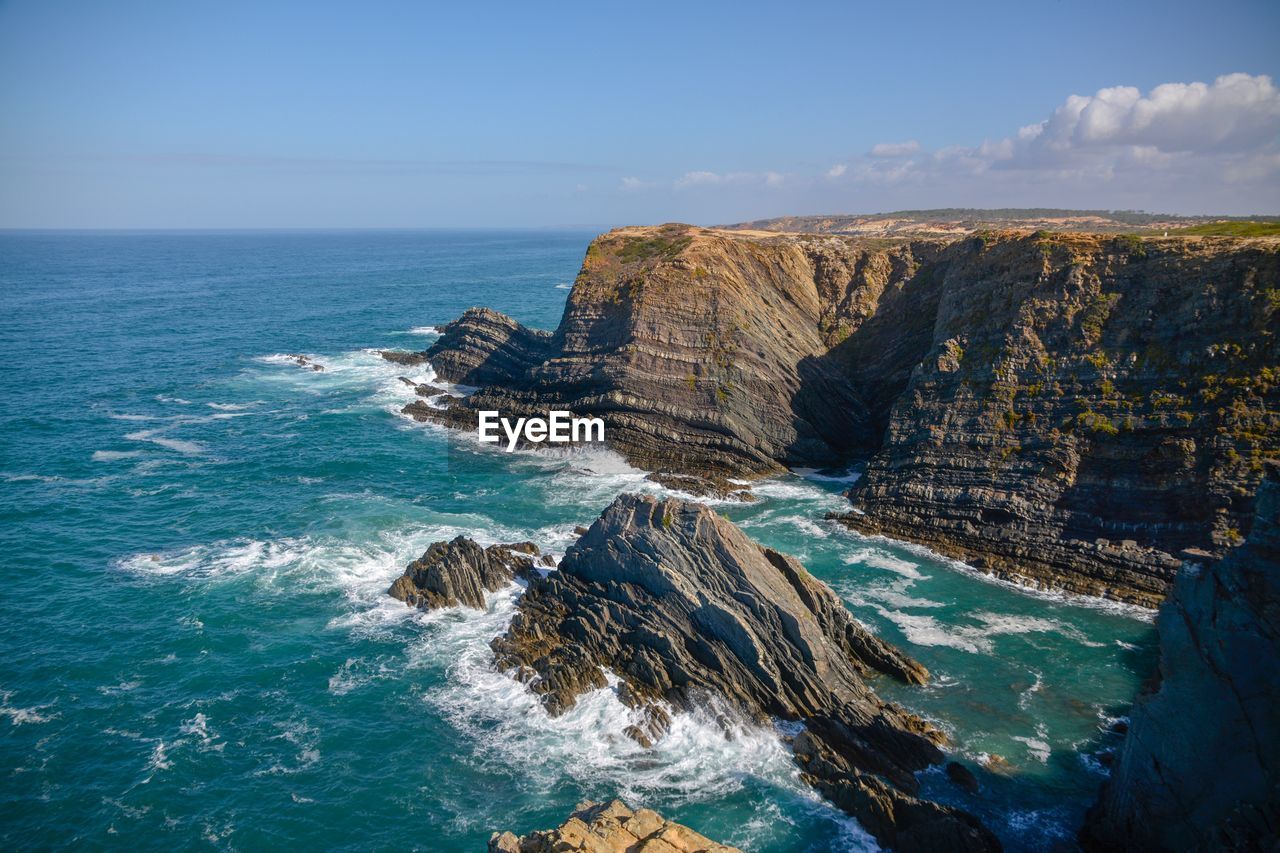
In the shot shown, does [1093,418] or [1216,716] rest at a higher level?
[1093,418]

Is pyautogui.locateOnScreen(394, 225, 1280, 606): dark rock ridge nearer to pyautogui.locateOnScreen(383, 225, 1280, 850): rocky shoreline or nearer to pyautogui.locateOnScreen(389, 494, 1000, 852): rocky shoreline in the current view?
pyautogui.locateOnScreen(383, 225, 1280, 850): rocky shoreline

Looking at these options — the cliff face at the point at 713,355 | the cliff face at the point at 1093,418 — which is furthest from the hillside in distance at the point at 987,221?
the cliff face at the point at 1093,418

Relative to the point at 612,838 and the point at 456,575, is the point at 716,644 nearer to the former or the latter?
the point at 612,838

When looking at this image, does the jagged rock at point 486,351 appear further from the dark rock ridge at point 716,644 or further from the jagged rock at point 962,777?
the jagged rock at point 962,777

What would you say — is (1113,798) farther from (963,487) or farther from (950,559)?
(963,487)

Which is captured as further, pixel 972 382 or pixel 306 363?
pixel 306 363

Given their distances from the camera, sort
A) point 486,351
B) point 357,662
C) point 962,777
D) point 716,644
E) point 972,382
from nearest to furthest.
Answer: point 962,777 → point 716,644 → point 357,662 → point 972,382 → point 486,351

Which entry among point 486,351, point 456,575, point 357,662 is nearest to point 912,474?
point 456,575
